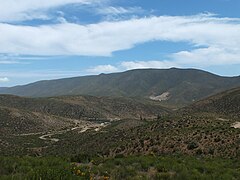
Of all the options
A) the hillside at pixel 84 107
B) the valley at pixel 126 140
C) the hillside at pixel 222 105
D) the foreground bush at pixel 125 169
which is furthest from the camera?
the hillside at pixel 84 107

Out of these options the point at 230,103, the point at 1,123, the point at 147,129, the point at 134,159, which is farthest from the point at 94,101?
the point at 134,159

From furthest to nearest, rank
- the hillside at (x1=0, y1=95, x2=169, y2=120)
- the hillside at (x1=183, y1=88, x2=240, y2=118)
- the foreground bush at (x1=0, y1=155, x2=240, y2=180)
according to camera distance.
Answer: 1. the hillside at (x1=0, y1=95, x2=169, y2=120)
2. the hillside at (x1=183, y1=88, x2=240, y2=118)
3. the foreground bush at (x1=0, y1=155, x2=240, y2=180)

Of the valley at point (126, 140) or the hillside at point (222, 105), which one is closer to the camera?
the valley at point (126, 140)

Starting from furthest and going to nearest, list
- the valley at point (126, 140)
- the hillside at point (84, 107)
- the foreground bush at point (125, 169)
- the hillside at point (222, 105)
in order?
the hillside at point (84, 107) < the hillside at point (222, 105) < the valley at point (126, 140) < the foreground bush at point (125, 169)

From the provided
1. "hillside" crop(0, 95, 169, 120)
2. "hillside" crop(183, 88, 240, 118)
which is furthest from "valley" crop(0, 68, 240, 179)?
"hillside" crop(0, 95, 169, 120)

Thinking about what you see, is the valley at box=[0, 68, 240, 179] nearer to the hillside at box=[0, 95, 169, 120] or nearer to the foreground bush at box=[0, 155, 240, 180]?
the foreground bush at box=[0, 155, 240, 180]

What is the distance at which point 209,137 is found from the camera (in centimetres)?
3073

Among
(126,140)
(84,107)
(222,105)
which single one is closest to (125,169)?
(126,140)

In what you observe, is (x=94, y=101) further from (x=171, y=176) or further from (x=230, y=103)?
(x=171, y=176)

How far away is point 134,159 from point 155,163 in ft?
4.08

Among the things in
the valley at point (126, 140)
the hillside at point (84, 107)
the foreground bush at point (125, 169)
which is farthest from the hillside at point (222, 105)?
the foreground bush at point (125, 169)

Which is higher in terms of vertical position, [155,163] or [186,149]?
[155,163]

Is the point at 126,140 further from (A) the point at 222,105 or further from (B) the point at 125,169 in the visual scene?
(A) the point at 222,105

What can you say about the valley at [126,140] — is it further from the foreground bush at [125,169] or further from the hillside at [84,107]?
the hillside at [84,107]
